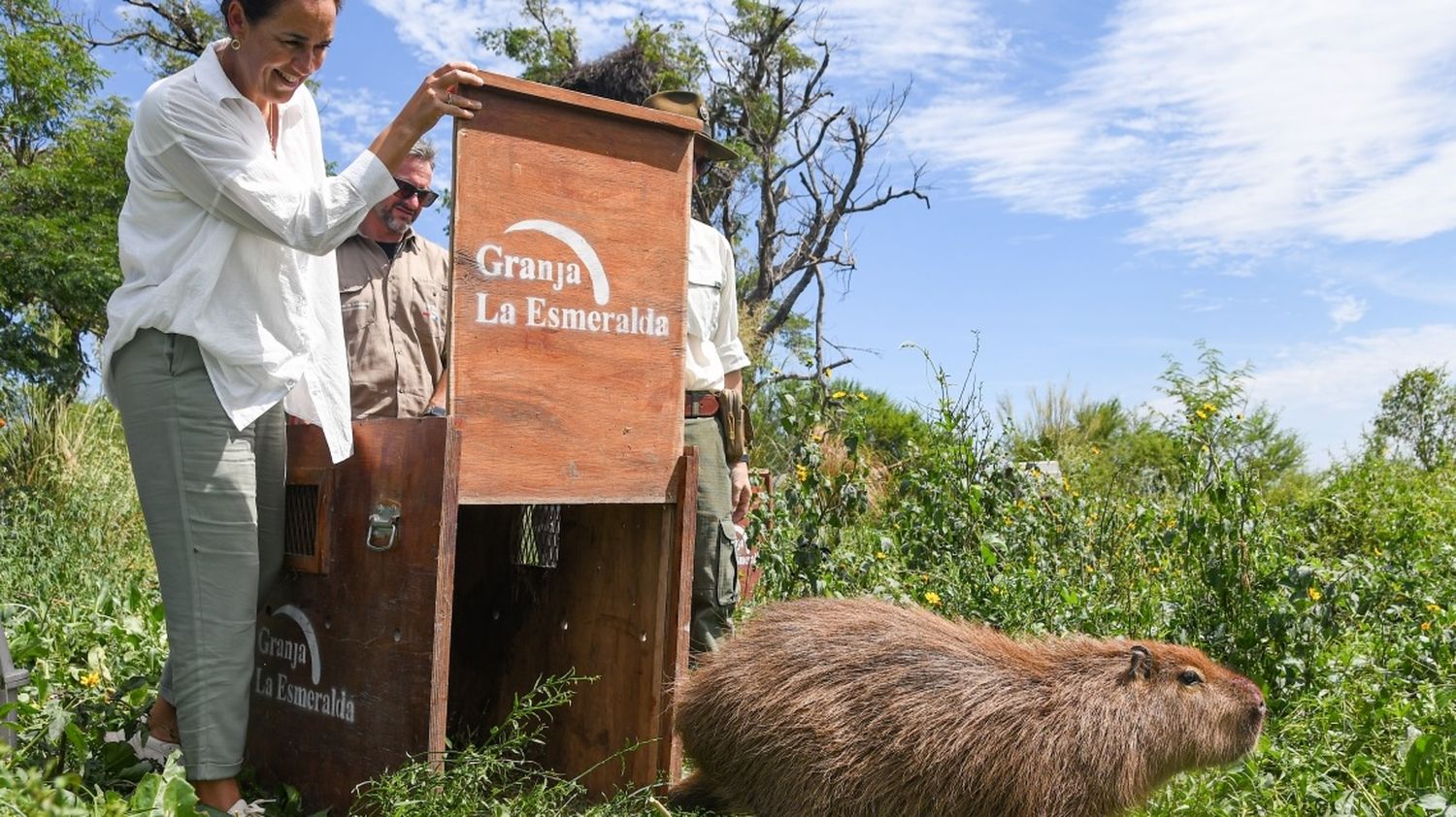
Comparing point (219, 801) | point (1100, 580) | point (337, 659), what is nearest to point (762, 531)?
point (1100, 580)

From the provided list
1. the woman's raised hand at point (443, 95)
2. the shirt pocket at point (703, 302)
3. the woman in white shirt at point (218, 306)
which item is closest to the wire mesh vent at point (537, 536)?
the shirt pocket at point (703, 302)

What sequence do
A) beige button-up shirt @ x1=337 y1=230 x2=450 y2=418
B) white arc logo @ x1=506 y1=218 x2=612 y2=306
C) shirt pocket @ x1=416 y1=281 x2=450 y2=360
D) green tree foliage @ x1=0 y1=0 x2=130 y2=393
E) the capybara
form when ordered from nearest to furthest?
the capybara
white arc logo @ x1=506 y1=218 x2=612 y2=306
beige button-up shirt @ x1=337 y1=230 x2=450 y2=418
shirt pocket @ x1=416 y1=281 x2=450 y2=360
green tree foliage @ x1=0 y1=0 x2=130 y2=393

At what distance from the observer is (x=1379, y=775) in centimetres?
366

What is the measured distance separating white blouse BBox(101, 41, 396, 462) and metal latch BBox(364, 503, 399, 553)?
0.38 m

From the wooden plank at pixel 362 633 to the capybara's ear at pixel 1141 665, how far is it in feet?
5.88

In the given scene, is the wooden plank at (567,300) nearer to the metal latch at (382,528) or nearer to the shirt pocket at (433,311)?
the metal latch at (382,528)

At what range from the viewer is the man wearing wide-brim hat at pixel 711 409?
3.87m

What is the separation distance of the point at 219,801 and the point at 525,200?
1.67 m

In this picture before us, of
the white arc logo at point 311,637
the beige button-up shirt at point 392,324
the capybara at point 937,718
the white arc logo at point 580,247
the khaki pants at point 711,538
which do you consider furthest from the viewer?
the beige button-up shirt at point 392,324

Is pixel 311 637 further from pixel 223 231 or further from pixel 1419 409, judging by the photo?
pixel 1419 409

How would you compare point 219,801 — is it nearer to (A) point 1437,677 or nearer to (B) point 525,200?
(B) point 525,200

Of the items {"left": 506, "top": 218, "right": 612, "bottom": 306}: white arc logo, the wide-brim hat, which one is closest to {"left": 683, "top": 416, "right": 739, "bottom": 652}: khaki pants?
{"left": 506, "top": 218, "right": 612, "bottom": 306}: white arc logo

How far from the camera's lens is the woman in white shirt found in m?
2.85

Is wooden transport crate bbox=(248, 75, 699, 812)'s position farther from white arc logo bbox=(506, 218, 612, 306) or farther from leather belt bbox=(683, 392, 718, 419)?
leather belt bbox=(683, 392, 718, 419)
